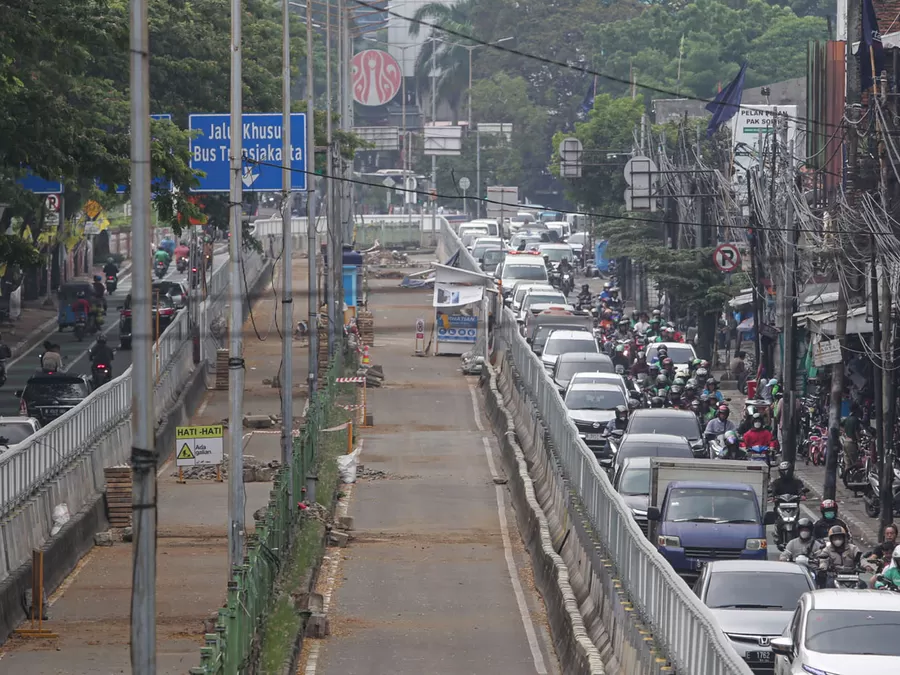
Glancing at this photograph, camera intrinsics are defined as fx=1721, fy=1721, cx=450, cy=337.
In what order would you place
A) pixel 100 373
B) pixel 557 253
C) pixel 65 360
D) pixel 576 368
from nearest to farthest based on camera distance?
pixel 576 368 < pixel 100 373 < pixel 65 360 < pixel 557 253

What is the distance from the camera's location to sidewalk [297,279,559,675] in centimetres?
2066

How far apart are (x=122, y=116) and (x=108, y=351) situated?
1451 cm

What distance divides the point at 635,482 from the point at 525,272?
130 ft

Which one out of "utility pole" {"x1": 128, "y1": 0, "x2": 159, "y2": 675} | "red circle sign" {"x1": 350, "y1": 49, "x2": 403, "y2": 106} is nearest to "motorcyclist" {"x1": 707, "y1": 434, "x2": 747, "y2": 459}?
"utility pole" {"x1": 128, "y1": 0, "x2": 159, "y2": 675}

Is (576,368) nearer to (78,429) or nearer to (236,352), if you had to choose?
(78,429)

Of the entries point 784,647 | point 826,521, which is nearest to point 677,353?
point 826,521

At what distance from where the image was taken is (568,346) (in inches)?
1794

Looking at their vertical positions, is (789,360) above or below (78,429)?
above

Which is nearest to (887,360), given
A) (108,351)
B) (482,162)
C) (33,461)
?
(33,461)

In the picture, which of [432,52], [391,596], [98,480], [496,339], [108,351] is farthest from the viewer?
[432,52]

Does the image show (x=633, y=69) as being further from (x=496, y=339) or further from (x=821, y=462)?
(x=821, y=462)

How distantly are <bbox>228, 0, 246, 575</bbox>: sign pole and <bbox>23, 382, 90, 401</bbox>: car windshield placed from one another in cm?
1235

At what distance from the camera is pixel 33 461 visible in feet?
80.0

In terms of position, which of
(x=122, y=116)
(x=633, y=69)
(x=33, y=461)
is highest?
(x=633, y=69)
